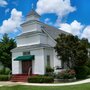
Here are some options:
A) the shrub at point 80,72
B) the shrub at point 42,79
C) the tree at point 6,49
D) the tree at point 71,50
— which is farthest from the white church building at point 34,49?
the tree at point 6,49

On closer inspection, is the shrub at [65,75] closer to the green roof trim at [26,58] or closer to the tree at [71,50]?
the tree at [71,50]

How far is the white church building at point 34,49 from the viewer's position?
35531mm

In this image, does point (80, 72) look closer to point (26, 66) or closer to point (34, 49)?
point (34, 49)

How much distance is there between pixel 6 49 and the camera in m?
47.4

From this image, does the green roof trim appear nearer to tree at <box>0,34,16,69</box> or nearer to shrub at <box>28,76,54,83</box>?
shrub at <box>28,76,54,83</box>

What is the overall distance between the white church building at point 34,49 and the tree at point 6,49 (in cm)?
707

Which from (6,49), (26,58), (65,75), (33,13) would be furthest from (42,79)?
(6,49)

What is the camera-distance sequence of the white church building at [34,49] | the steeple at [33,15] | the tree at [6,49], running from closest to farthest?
the white church building at [34,49] < the steeple at [33,15] < the tree at [6,49]

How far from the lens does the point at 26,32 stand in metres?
39.6

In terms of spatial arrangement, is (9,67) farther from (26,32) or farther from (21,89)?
(21,89)

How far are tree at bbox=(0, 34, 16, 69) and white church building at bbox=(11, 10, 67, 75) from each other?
707 centimetres

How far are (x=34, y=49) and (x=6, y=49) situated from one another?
42.0 feet

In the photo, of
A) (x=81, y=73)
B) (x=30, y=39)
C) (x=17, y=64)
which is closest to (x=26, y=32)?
(x=30, y=39)

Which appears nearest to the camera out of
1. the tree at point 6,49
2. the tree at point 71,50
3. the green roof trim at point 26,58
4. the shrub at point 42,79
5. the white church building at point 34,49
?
the shrub at point 42,79
